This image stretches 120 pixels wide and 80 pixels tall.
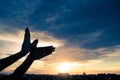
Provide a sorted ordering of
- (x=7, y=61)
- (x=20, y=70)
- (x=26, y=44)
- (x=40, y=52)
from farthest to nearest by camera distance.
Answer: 1. (x=26, y=44)
2. (x=40, y=52)
3. (x=20, y=70)
4. (x=7, y=61)

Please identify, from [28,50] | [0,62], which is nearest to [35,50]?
[28,50]

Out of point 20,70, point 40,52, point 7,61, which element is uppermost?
point 40,52

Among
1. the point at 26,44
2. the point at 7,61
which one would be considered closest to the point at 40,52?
the point at 26,44

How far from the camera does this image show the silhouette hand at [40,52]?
24411mm

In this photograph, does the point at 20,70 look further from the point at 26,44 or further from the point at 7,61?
the point at 26,44

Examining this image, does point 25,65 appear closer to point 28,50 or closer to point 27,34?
point 28,50

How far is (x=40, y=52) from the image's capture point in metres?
25.1

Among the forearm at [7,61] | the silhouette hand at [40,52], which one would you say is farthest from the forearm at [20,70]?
the forearm at [7,61]

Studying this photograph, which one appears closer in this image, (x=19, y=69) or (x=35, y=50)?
(x=19, y=69)

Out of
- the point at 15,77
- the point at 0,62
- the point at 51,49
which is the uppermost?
the point at 51,49

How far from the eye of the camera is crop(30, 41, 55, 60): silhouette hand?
80.1 ft

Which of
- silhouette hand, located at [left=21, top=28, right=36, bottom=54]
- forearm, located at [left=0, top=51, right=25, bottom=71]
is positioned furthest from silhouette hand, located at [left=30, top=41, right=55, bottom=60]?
forearm, located at [left=0, top=51, right=25, bottom=71]

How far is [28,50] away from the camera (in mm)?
26453

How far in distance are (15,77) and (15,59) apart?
99.0 inches
